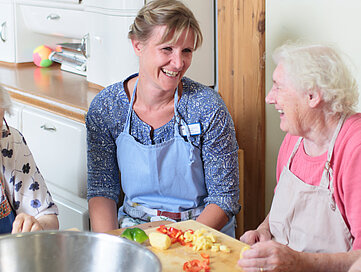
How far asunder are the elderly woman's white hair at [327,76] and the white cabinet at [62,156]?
110cm

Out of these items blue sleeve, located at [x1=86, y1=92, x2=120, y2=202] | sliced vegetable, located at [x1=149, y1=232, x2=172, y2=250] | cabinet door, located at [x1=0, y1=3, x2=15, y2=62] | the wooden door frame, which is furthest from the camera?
cabinet door, located at [x1=0, y1=3, x2=15, y2=62]

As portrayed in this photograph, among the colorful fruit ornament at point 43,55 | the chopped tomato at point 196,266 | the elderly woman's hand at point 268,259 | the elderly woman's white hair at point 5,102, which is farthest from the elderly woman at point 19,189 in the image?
the colorful fruit ornament at point 43,55

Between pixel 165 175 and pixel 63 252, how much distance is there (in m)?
0.94

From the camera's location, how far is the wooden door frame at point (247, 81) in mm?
2209

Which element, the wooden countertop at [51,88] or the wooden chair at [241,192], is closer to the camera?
the wooden chair at [241,192]

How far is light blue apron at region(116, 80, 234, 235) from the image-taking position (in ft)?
6.51

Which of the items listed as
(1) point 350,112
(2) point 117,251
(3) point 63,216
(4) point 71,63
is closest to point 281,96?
(1) point 350,112

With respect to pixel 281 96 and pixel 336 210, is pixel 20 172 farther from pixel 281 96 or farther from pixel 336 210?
pixel 336 210

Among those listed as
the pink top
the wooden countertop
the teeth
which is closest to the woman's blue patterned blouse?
the teeth

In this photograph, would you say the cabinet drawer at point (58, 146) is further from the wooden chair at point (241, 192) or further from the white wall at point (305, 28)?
the white wall at point (305, 28)

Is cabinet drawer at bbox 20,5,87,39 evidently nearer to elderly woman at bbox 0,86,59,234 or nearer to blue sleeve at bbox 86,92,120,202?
blue sleeve at bbox 86,92,120,202

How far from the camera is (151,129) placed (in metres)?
2.00

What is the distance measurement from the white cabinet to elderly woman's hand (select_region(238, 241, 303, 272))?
4.05ft

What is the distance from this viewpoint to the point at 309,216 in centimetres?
155
